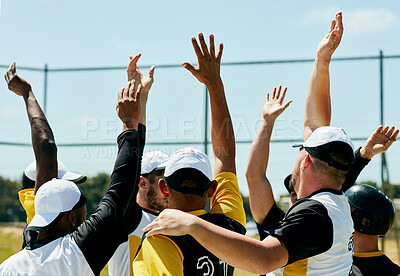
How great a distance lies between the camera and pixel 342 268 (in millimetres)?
2670

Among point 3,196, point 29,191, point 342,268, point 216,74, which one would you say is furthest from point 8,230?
point 342,268

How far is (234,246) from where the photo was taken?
2318mm

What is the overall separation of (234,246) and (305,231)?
1.16 feet

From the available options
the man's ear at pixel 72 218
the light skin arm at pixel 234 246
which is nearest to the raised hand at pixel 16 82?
the man's ear at pixel 72 218

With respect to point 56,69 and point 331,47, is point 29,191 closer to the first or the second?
Result: point 331,47

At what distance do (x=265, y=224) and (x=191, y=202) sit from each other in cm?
71

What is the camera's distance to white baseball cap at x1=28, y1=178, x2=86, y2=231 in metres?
2.91

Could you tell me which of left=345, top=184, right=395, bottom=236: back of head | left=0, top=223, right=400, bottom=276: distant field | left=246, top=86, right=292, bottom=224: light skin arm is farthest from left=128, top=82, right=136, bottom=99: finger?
left=0, top=223, right=400, bottom=276: distant field

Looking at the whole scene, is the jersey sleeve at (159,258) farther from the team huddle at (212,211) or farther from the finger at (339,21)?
the finger at (339,21)

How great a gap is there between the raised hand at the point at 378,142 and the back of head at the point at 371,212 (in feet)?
1.32

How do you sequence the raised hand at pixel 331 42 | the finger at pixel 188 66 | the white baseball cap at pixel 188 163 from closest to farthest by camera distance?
the white baseball cap at pixel 188 163 < the finger at pixel 188 66 < the raised hand at pixel 331 42

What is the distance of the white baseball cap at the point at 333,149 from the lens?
2645 mm

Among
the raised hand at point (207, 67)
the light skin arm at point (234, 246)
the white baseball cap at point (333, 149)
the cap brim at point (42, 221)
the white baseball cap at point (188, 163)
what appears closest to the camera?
the light skin arm at point (234, 246)

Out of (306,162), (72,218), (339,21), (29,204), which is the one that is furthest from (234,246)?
(339,21)
